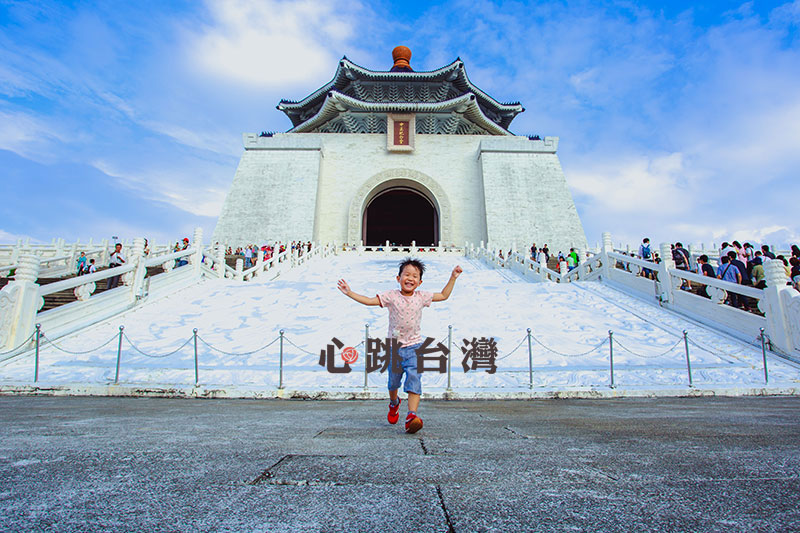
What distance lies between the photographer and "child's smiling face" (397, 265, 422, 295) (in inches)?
115

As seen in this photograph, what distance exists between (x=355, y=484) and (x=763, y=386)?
5861mm

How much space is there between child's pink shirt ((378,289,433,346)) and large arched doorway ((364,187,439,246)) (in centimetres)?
3135

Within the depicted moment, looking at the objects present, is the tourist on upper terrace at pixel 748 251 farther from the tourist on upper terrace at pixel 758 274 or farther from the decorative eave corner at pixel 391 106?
the decorative eave corner at pixel 391 106

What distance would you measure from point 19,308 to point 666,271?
11.7m

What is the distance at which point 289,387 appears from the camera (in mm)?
5086

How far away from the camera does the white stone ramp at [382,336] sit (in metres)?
5.41

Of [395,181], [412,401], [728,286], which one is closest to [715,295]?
[728,286]

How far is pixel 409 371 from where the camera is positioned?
2768 mm

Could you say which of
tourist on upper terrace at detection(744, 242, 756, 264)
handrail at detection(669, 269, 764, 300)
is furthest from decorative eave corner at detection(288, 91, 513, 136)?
handrail at detection(669, 269, 764, 300)

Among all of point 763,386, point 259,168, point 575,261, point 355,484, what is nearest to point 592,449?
point 355,484

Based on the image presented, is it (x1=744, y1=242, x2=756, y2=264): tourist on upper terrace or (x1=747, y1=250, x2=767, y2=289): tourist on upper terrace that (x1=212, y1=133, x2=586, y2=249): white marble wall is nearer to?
(x1=744, y1=242, x2=756, y2=264): tourist on upper terrace

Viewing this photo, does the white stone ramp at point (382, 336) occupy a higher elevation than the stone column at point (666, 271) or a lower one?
lower

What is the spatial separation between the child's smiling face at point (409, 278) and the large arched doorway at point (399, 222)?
103 ft

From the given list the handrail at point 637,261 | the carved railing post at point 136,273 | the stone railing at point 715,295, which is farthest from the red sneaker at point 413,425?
the handrail at point 637,261
